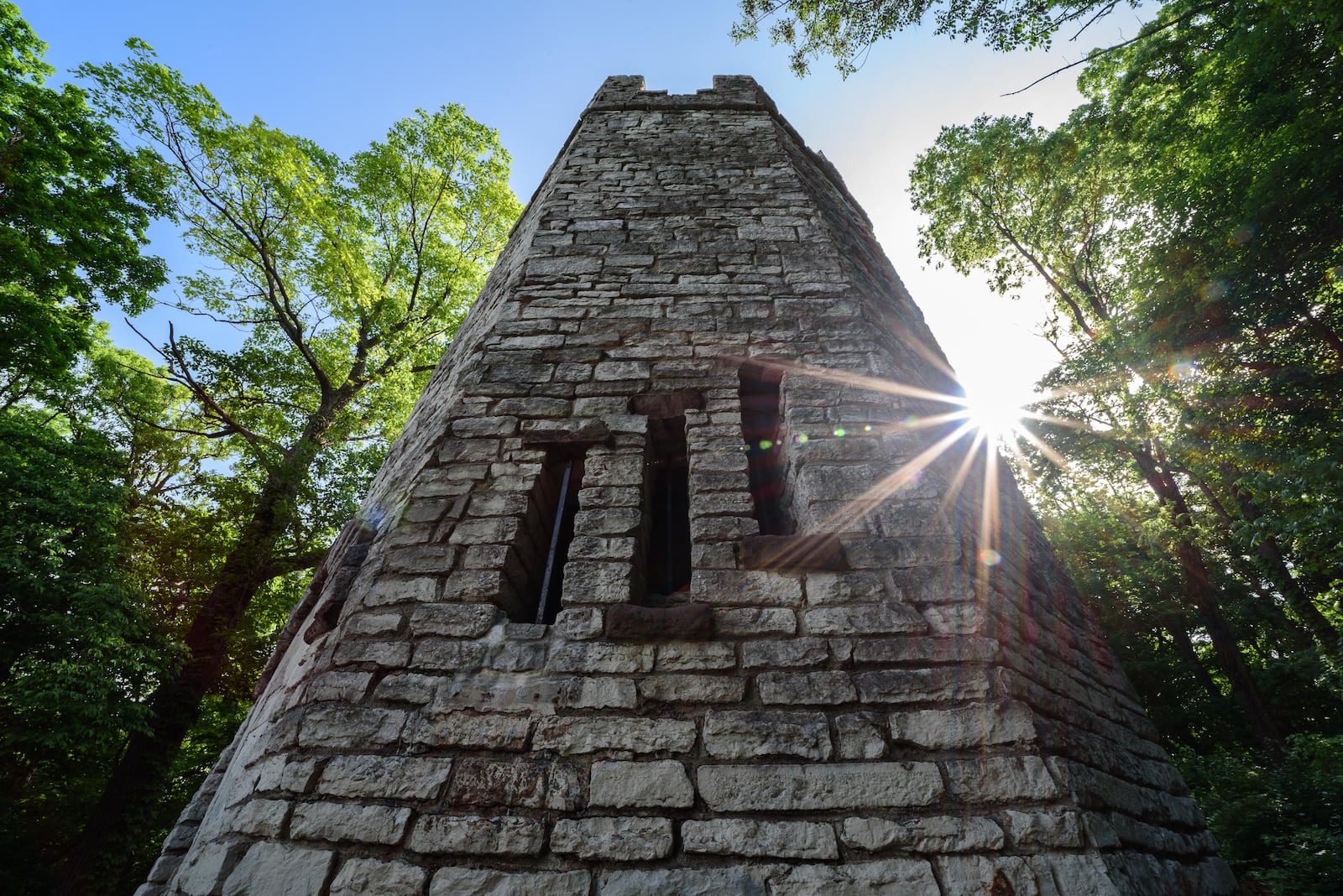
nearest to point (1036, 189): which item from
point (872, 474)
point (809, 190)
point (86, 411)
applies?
point (809, 190)

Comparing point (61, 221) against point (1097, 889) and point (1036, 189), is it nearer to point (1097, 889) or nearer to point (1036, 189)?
point (1097, 889)

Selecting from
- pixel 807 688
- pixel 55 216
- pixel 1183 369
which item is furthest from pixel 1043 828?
pixel 55 216

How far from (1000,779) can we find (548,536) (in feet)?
6.74

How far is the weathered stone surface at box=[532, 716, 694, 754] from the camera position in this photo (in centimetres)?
178

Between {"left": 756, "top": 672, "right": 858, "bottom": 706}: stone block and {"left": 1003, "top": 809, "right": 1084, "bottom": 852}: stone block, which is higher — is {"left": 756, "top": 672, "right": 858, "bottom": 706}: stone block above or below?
above

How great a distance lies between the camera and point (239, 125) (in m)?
9.64

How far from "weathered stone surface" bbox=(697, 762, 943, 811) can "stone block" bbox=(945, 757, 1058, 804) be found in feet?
0.22

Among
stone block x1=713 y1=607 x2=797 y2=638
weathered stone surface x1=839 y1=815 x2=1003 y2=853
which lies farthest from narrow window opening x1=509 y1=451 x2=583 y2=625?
weathered stone surface x1=839 y1=815 x2=1003 y2=853

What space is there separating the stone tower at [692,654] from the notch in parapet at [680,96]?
295 centimetres

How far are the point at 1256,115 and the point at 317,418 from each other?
14.1 meters

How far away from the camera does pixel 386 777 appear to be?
174 cm

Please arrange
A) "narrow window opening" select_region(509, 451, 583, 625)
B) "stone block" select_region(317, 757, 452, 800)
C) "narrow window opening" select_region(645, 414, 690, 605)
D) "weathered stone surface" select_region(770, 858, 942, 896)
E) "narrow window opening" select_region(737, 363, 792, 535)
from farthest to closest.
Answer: "narrow window opening" select_region(737, 363, 792, 535) → "narrow window opening" select_region(645, 414, 690, 605) → "narrow window opening" select_region(509, 451, 583, 625) → "stone block" select_region(317, 757, 452, 800) → "weathered stone surface" select_region(770, 858, 942, 896)

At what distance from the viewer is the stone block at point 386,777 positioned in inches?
67.3

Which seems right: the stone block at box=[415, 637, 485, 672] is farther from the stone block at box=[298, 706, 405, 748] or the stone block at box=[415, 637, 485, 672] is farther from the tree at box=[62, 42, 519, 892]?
the tree at box=[62, 42, 519, 892]
